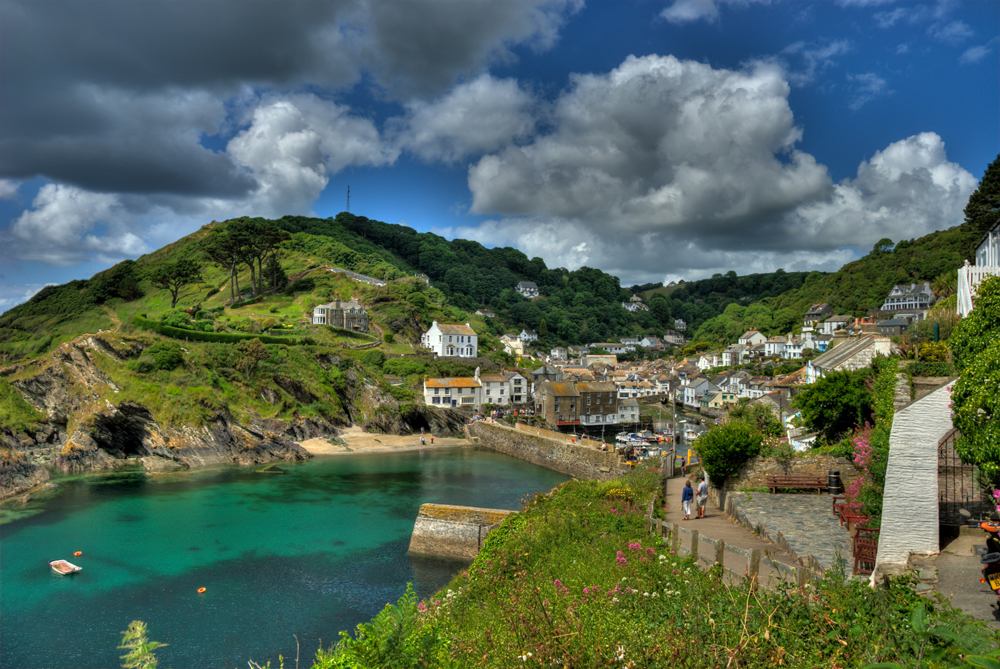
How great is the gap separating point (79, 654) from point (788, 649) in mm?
17690

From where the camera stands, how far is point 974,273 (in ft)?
51.0

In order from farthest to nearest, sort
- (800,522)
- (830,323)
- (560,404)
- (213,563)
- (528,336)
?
(528,336) < (830,323) < (560,404) < (213,563) < (800,522)

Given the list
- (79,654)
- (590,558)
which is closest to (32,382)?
(79,654)

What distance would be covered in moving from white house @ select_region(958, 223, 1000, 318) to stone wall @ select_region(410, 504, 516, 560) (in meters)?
16.0

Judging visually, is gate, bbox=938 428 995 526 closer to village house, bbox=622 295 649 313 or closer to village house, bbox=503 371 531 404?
village house, bbox=503 371 531 404

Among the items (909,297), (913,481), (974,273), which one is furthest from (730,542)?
(909,297)

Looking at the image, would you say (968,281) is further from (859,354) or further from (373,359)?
(373,359)

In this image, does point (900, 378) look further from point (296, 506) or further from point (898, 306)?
point (898, 306)

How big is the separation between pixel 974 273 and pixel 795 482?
794 centimetres

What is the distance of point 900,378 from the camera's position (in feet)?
36.3

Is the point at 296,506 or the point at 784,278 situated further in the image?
the point at 784,278

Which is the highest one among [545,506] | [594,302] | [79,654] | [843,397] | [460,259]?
[460,259]

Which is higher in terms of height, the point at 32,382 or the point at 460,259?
the point at 460,259

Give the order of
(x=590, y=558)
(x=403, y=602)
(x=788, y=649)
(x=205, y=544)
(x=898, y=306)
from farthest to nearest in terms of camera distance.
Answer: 1. (x=898, y=306)
2. (x=205, y=544)
3. (x=590, y=558)
4. (x=403, y=602)
5. (x=788, y=649)
